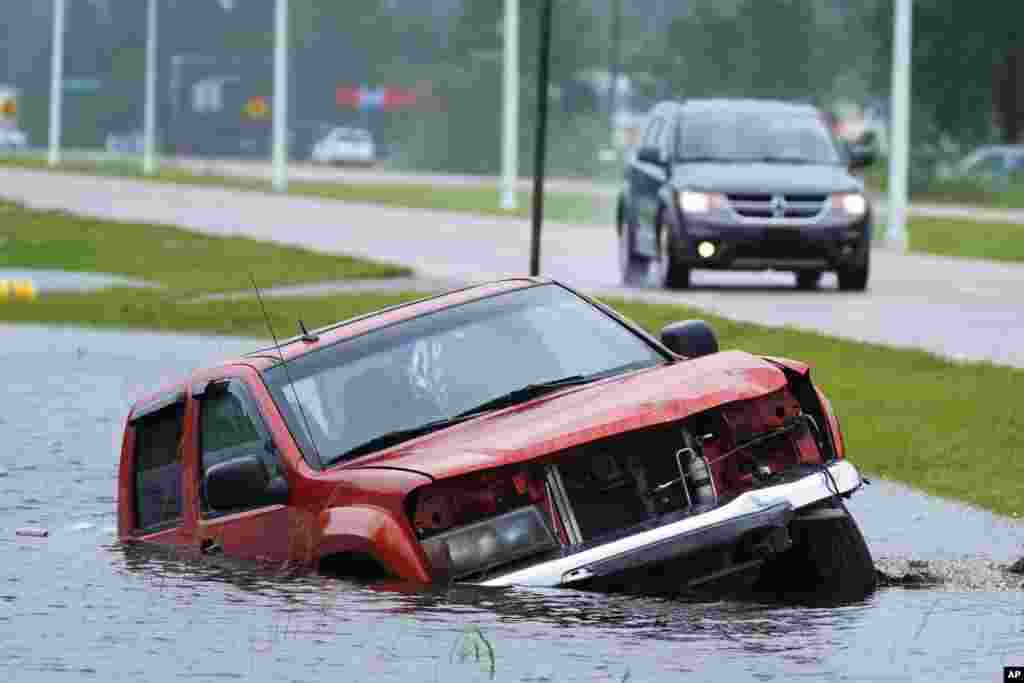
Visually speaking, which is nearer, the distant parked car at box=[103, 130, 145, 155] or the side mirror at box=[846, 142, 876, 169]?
the side mirror at box=[846, 142, 876, 169]

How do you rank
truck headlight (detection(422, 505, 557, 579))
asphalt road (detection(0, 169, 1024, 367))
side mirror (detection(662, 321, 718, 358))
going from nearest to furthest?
1. truck headlight (detection(422, 505, 557, 579))
2. side mirror (detection(662, 321, 718, 358))
3. asphalt road (detection(0, 169, 1024, 367))

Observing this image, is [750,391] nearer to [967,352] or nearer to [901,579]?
[901,579]

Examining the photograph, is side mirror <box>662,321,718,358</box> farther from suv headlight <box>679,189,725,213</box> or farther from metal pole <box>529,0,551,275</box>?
suv headlight <box>679,189,725,213</box>

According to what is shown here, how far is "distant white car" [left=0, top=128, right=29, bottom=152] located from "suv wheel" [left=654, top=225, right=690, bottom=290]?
11245 centimetres

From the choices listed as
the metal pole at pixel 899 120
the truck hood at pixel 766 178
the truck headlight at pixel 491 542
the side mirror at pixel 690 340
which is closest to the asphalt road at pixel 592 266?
the truck hood at pixel 766 178

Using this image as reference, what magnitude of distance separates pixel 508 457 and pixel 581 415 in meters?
0.50

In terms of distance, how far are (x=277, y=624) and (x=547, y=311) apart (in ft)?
6.13

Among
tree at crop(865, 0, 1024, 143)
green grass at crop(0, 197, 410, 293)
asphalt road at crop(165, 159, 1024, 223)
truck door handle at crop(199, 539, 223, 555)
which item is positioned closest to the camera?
truck door handle at crop(199, 539, 223, 555)

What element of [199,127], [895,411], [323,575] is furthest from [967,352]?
[199,127]

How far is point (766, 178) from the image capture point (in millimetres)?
29156

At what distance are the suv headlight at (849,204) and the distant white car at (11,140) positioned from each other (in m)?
114

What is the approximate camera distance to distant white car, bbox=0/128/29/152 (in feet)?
481

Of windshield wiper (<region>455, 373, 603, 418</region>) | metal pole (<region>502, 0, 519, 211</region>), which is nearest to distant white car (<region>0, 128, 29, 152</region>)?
metal pole (<region>502, 0, 519, 211</region>)

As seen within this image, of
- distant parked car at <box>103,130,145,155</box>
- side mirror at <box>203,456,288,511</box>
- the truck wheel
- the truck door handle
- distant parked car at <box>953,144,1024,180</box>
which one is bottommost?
distant parked car at <box>103,130,145,155</box>
